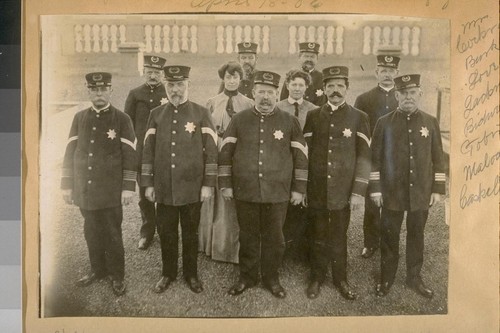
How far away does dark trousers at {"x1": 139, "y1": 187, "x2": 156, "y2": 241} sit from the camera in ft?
4.26

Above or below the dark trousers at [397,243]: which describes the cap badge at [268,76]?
above

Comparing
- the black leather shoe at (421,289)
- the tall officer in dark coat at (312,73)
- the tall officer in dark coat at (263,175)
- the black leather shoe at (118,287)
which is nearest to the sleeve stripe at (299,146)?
the tall officer in dark coat at (263,175)

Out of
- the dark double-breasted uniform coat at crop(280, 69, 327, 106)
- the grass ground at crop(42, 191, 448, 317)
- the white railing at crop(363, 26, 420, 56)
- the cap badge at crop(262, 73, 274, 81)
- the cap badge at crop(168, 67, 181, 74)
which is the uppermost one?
the white railing at crop(363, 26, 420, 56)

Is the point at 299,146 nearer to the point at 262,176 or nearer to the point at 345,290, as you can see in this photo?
the point at 262,176

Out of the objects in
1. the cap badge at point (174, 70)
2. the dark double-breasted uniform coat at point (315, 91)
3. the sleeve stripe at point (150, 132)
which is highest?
the cap badge at point (174, 70)

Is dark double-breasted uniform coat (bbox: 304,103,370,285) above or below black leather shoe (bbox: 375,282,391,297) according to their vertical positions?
above

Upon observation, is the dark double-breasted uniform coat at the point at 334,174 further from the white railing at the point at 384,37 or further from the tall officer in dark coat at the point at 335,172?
the white railing at the point at 384,37

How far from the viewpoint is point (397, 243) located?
1.33 meters

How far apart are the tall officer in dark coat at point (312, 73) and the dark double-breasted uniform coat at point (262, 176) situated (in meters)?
0.08

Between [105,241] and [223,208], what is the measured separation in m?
0.33

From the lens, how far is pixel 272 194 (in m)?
1.29

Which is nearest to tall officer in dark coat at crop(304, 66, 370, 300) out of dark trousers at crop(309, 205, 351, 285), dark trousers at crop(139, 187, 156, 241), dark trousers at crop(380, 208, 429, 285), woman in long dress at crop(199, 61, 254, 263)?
dark trousers at crop(309, 205, 351, 285)

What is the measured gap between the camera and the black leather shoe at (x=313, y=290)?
1.31 metres

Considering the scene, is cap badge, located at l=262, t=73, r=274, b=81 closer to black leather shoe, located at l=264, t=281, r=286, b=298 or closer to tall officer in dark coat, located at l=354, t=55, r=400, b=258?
tall officer in dark coat, located at l=354, t=55, r=400, b=258
